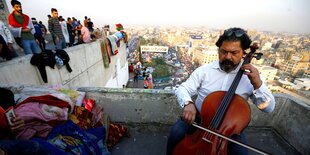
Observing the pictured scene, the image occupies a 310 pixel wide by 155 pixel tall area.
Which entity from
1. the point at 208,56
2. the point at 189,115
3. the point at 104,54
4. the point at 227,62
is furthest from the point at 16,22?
the point at 208,56

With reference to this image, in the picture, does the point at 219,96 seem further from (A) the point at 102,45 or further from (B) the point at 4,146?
(A) the point at 102,45

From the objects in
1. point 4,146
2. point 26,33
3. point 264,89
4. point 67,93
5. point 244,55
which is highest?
point 26,33

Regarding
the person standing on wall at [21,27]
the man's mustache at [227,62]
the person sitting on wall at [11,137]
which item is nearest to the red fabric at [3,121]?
the person sitting on wall at [11,137]

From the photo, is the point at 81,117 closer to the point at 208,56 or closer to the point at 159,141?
the point at 159,141

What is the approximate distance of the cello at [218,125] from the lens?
1.17 metres

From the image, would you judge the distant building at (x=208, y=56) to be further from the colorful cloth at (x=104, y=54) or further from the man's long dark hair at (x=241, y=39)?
the man's long dark hair at (x=241, y=39)

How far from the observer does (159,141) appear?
84.0 inches

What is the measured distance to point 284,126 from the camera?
81.8 inches

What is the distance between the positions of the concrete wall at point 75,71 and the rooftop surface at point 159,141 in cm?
236

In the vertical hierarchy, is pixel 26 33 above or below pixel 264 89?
above

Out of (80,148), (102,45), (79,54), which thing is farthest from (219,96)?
(102,45)

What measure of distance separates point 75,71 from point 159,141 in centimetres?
421

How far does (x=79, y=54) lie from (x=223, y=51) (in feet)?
16.5

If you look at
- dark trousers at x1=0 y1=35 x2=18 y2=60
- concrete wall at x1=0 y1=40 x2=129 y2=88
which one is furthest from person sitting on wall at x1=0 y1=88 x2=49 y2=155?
dark trousers at x1=0 y1=35 x2=18 y2=60
